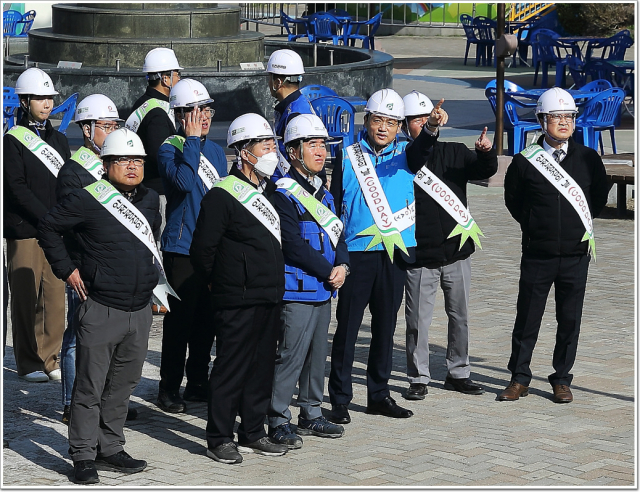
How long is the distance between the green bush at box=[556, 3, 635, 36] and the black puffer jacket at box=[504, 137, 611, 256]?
24.4 metres

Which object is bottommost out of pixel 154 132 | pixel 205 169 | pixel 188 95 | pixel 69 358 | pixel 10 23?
pixel 69 358

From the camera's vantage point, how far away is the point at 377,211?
7.54m

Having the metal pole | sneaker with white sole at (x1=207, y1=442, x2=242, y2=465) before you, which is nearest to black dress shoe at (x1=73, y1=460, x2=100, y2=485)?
sneaker with white sole at (x1=207, y1=442, x2=242, y2=465)

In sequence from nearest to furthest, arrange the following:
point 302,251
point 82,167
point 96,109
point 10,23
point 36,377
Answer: point 302,251 → point 82,167 → point 96,109 → point 36,377 → point 10,23

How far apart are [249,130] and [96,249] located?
3.58ft

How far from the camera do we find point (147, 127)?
7.88 m

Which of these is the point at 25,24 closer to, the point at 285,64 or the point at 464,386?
the point at 285,64

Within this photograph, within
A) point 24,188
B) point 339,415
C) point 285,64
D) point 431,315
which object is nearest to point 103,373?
point 339,415

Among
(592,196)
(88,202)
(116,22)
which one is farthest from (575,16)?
(88,202)

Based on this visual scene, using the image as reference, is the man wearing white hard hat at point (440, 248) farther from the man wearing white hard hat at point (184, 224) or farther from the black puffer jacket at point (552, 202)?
the man wearing white hard hat at point (184, 224)

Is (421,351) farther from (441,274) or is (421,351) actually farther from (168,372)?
(168,372)

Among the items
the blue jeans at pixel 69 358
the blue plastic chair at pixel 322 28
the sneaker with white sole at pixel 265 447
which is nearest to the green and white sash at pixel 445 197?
the sneaker with white sole at pixel 265 447

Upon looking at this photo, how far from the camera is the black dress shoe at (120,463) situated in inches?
253

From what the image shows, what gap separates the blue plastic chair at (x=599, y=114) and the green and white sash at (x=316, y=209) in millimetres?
9876
